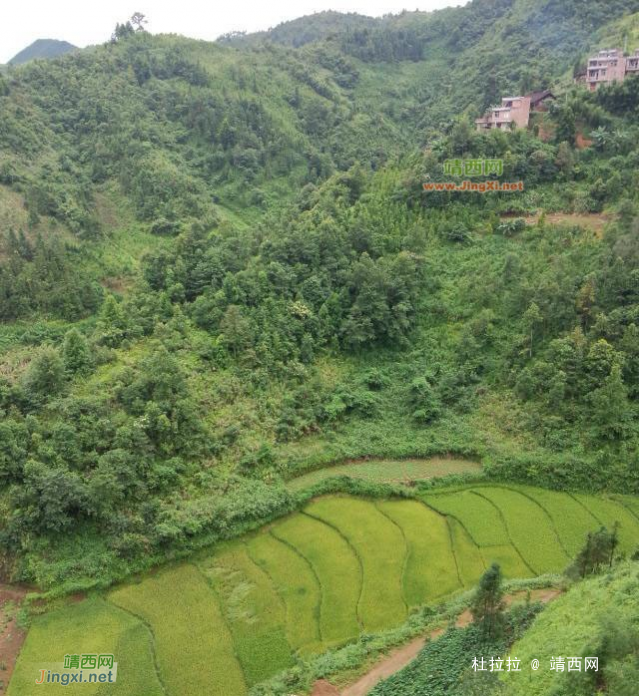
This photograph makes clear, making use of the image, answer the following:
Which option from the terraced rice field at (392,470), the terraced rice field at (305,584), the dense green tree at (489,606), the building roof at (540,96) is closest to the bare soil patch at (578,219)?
the building roof at (540,96)

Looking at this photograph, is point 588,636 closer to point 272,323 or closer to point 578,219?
point 272,323

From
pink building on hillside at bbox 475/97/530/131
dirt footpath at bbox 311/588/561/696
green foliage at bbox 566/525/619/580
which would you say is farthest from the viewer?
pink building on hillside at bbox 475/97/530/131

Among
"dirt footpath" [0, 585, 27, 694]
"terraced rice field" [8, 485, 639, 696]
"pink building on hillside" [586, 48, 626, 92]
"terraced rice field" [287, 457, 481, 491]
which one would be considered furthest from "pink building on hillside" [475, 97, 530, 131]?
"dirt footpath" [0, 585, 27, 694]

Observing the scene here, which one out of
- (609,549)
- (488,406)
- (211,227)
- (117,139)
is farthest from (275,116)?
(609,549)

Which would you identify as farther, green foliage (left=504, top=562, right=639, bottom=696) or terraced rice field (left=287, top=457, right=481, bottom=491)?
terraced rice field (left=287, top=457, right=481, bottom=491)

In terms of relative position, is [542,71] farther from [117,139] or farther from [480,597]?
[480,597]

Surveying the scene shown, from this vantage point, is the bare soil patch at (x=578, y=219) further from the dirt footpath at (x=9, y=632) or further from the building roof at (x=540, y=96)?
the dirt footpath at (x=9, y=632)

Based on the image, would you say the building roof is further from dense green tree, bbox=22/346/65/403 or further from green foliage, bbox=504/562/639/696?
dense green tree, bbox=22/346/65/403
